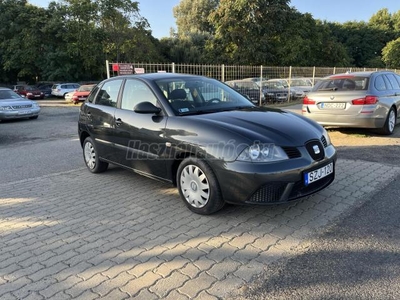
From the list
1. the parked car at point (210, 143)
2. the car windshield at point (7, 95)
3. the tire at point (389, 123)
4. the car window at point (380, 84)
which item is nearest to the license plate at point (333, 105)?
the car window at point (380, 84)

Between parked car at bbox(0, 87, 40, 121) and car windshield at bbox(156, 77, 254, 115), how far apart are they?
1169 cm

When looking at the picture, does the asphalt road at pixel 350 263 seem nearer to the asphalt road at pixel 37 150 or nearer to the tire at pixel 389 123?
the tire at pixel 389 123

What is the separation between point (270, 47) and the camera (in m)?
31.9

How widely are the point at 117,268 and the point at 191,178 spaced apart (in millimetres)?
1325

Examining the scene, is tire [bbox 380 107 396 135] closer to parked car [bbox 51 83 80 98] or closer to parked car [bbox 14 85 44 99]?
parked car [bbox 51 83 80 98]

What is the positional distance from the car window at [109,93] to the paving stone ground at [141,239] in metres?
1.30

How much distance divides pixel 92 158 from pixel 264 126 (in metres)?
3.31

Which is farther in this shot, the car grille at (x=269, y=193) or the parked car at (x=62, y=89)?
the parked car at (x=62, y=89)

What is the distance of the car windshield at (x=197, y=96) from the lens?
4254 millimetres

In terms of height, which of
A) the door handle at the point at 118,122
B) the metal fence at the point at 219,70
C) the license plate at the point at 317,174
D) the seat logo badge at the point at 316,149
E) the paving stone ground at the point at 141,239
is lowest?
the paving stone ground at the point at 141,239

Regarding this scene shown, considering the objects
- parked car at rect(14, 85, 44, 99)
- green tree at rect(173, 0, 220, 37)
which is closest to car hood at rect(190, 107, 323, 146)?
parked car at rect(14, 85, 44, 99)

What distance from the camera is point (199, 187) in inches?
149

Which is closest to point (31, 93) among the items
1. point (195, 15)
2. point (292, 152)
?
point (195, 15)

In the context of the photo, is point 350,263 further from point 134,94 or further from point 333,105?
point 333,105
